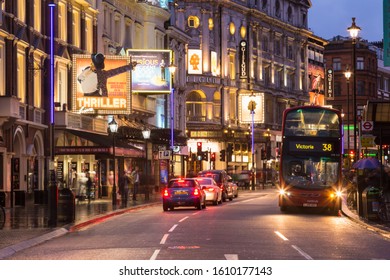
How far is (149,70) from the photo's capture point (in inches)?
2576

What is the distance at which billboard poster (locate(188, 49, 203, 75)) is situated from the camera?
108 m

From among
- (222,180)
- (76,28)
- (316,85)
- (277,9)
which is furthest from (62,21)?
(316,85)

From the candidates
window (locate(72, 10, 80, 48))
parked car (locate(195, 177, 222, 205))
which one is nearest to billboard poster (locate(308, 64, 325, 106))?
window (locate(72, 10, 80, 48))

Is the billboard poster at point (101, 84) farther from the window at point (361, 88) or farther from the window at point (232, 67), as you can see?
the window at point (361, 88)

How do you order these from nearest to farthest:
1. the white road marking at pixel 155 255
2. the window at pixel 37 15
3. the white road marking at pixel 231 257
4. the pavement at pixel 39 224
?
the white road marking at pixel 231 257 < the white road marking at pixel 155 255 < the pavement at pixel 39 224 < the window at pixel 37 15

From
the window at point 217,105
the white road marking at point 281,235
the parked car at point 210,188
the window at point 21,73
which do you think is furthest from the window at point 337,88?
the white road marking at point 281,235

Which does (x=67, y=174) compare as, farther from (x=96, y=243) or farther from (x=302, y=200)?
(x=96, y=243)

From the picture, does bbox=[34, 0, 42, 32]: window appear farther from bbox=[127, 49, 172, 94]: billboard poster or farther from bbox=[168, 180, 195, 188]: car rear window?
bbox=[168, 180, 195, 188]: car rear window

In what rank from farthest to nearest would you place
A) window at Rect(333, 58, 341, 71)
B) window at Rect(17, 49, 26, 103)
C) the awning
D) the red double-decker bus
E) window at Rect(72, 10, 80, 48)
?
window at Rect(333, 58, 341, 71)
window at Rect(72, 10, 80, 48)
the awning
window at Rect(17, 49, 26, 103)
the red double-decker bus

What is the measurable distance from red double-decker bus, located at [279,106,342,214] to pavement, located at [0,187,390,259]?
1.41 metres

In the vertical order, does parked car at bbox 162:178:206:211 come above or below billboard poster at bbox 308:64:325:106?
below

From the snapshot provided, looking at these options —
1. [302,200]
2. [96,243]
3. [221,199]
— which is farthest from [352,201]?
[96,243]

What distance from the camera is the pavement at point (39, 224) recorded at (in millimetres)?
26750

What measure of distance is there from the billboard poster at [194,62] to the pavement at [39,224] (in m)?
57.7
